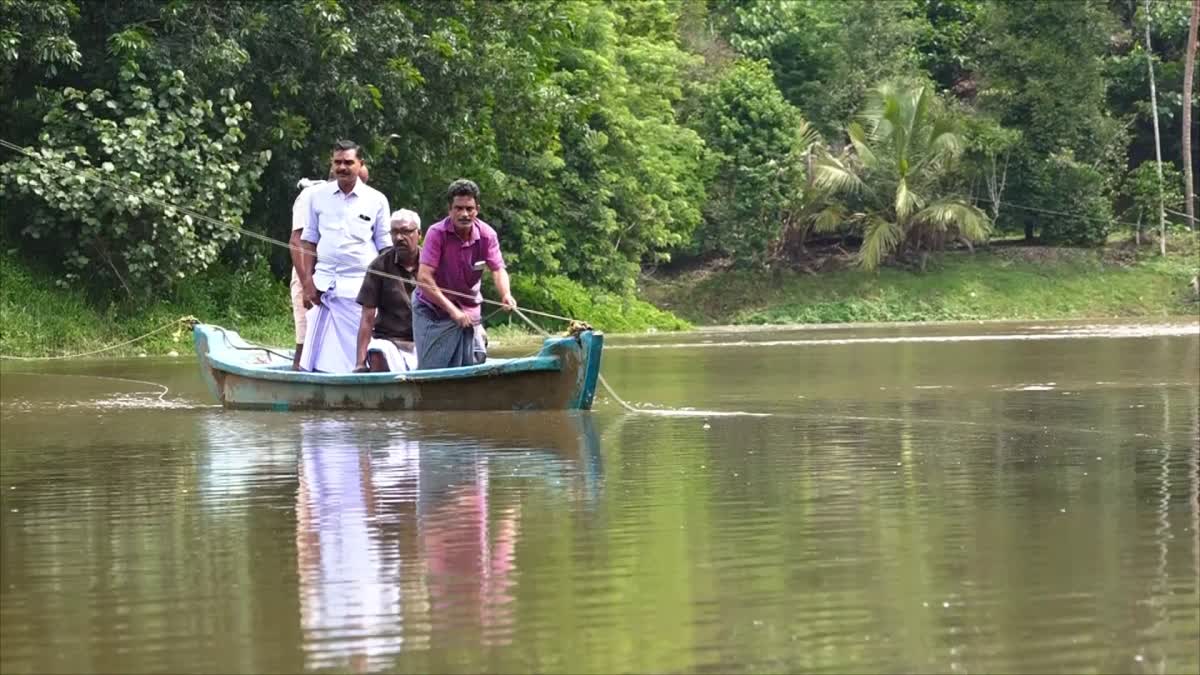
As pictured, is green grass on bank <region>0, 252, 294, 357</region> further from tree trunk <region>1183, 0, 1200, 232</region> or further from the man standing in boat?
tree trunk <region>1183, 0, 1200, 232</region>

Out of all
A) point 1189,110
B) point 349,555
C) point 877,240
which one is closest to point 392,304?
point 349,555

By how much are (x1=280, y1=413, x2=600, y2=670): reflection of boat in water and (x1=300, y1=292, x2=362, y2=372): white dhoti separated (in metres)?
1.18

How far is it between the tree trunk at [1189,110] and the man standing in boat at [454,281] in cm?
3003

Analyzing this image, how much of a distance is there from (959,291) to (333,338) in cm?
2795

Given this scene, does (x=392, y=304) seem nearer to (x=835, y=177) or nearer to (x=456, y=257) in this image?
(x=456, y=257)

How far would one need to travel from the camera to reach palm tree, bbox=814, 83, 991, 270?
131 feet

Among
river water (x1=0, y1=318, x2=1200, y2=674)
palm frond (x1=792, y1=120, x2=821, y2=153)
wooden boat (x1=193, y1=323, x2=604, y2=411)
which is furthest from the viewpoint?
palm frond (x1=792, y1=120, x2=821, y2=153)

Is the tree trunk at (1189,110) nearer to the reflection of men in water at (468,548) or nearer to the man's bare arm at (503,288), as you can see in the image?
the man's bare arm at (503,288)

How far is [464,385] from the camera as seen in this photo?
43.1 feet

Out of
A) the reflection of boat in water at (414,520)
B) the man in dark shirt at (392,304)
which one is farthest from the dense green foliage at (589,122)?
the reflection of boat in water at (414,520)

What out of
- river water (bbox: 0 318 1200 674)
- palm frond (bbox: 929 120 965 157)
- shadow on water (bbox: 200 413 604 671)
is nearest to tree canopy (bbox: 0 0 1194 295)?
palm frond (bbox: 929 120 965 157)

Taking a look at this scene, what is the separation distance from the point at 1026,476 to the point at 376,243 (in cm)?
607

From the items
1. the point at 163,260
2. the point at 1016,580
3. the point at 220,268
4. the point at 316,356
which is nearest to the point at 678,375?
the point at 316,356

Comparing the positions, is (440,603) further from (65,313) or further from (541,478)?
(65,313)
